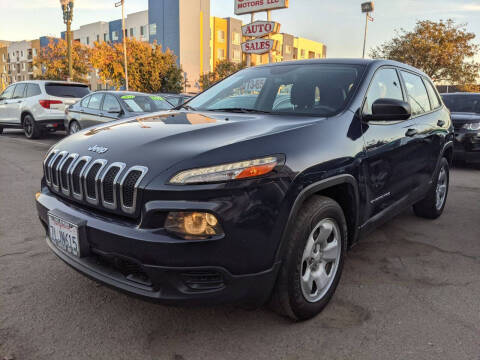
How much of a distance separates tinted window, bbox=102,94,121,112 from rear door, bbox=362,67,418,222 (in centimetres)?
655

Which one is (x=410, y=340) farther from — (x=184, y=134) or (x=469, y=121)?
(x=469, y=121)

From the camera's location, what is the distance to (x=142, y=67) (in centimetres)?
3438

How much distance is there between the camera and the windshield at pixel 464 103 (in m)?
8.67

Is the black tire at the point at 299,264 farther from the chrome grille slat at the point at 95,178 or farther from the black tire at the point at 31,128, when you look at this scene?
the black tire at the point at 31,128

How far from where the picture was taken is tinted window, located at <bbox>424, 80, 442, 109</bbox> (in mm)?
4219

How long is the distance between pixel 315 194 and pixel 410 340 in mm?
956

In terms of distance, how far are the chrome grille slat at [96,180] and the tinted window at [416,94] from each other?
2.66 metres

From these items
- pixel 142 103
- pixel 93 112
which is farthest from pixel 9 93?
pixel 142 103

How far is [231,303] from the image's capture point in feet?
6.60

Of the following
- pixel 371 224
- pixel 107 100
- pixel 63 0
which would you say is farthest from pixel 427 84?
pixel 63 0

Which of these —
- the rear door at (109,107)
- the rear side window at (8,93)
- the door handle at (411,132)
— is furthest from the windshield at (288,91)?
the rear side window at (8,93)

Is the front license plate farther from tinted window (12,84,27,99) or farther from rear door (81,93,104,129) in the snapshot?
tinted window (12,84,27,99)

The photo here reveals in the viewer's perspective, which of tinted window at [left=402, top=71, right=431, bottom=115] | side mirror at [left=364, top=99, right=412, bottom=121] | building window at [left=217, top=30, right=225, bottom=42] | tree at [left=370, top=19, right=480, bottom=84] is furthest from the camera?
building window at [left=217, top=30, right=225, bottom=42]

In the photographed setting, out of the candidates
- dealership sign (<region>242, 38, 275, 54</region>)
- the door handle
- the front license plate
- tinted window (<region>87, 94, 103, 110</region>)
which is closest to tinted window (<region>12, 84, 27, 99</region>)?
tinted window (<region>87, 94, 103, 110</region>)
